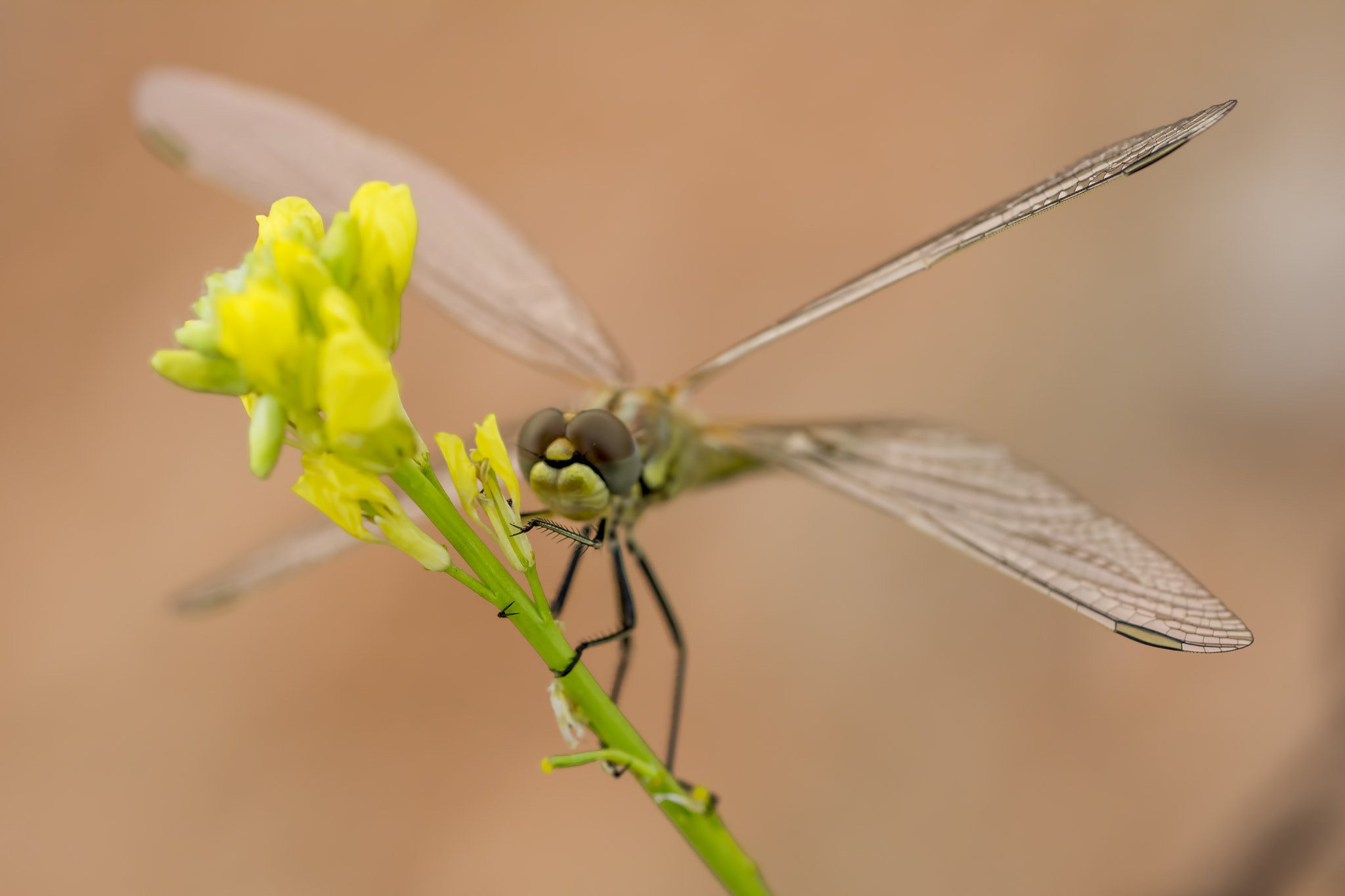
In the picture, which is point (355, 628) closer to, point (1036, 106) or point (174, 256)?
point (174, 256)

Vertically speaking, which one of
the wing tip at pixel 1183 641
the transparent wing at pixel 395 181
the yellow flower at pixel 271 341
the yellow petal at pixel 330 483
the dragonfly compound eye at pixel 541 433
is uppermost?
the transparent wing at pixel 395 181

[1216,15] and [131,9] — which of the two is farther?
[131,9]

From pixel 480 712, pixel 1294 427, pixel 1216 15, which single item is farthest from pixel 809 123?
pixel 480 712

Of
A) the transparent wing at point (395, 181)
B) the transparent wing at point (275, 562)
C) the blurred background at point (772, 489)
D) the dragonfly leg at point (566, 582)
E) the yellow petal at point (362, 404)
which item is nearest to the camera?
the yellow petal at point (362, 404)

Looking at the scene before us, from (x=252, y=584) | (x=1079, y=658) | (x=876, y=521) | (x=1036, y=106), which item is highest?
(x=1036, y=106)

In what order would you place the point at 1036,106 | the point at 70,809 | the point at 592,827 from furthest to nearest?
1. the point at 1036,106
2. the point at 70,809
3. the point at 592,827

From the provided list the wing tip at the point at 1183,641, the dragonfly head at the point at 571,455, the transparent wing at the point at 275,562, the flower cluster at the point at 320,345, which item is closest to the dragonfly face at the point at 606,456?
the dragonfly head at the point at 571,455

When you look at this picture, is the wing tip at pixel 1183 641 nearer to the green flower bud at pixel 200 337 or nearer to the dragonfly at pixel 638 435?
the dragonfly at pixel 638 435

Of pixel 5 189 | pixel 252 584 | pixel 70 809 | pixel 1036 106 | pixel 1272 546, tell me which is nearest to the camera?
pixel 252 584
